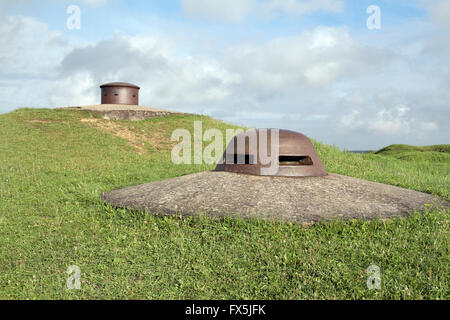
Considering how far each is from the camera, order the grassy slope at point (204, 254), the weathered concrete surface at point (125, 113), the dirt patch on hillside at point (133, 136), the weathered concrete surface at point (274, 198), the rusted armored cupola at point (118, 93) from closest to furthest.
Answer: the grassy slope at point (204, 254), the weathered concrete surface at point (274, 198), the dirt patch on hillside at point (133, 136), the weathered concrete surface at point (125, 113), the rusted armored cupola at point (118, 93)

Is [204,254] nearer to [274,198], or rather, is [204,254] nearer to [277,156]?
[274,198]

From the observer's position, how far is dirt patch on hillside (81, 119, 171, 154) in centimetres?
1919

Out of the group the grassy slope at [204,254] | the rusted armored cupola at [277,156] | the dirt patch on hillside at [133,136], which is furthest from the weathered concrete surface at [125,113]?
the rusted armored cupola at [277,156]

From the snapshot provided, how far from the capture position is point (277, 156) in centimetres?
773

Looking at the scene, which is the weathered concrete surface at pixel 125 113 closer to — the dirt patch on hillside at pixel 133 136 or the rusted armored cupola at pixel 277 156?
the dirt patch on hillside at pixel 133 136

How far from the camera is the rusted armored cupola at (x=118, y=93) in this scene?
95.6 ft

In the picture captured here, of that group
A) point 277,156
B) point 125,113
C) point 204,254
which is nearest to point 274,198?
point 277,156

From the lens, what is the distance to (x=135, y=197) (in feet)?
25.0

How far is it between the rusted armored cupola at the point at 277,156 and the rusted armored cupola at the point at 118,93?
75.5ft

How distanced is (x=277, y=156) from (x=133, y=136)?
1454 cm

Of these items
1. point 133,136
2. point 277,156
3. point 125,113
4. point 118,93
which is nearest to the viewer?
point 277,156

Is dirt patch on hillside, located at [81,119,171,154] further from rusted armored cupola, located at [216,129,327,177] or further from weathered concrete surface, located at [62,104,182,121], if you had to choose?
rusted armored cupola, located at [216,129,327,177]

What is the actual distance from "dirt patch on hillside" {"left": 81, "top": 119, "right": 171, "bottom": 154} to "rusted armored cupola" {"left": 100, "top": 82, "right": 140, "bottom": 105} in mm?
6664
